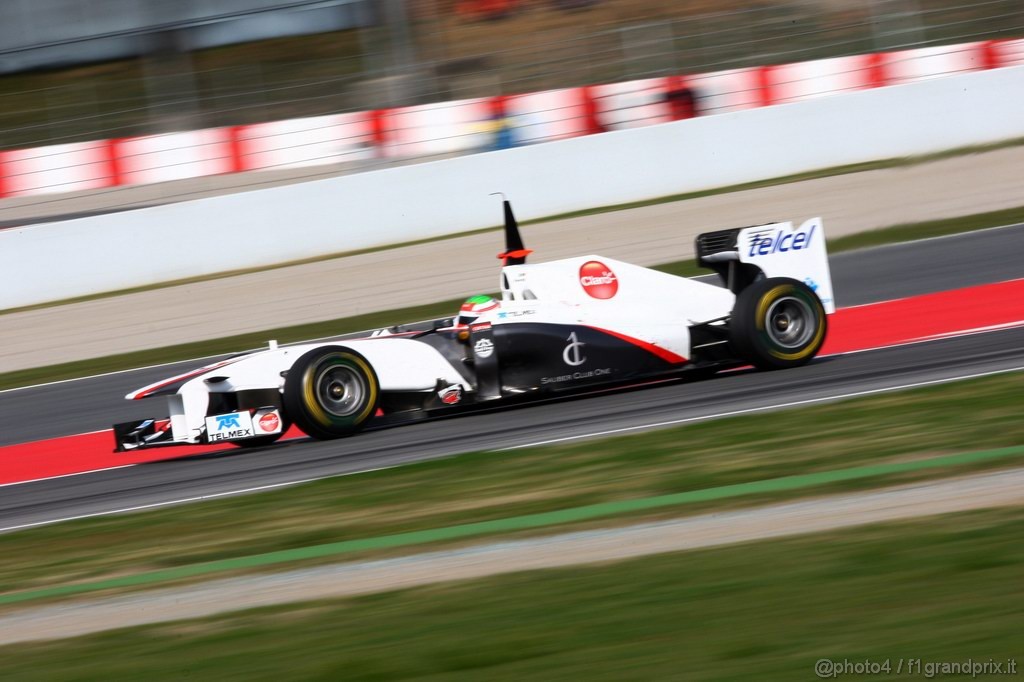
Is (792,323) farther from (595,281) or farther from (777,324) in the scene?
(595,281)

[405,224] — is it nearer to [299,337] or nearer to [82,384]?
[299,337]

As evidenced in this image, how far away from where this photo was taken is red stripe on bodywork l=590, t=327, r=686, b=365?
26.4 feet

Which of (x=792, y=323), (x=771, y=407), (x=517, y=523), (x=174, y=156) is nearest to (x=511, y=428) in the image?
(x=771, y=407)

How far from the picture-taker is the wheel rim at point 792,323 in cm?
837

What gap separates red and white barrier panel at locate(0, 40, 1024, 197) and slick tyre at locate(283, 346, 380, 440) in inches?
376

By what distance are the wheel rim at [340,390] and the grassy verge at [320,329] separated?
5.18 m

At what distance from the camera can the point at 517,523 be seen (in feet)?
18.1

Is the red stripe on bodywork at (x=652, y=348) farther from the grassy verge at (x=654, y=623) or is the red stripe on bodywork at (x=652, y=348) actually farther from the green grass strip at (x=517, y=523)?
the grassy verge at (x=654, y=623)

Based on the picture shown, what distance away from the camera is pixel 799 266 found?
28.1 ft

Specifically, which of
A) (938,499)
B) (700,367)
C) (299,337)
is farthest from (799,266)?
(299,337)

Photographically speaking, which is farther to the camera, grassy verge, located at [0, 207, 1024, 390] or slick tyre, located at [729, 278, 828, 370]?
grassy verge, located at [0, 207, 1024, 390]

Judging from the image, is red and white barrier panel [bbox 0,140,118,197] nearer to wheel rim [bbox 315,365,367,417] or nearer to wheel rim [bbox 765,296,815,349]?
wheel rim [bbox 315,365,367,417]

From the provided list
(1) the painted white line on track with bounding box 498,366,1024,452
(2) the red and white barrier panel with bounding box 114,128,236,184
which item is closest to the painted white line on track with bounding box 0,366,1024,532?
(1) the painted white line on track with bounding box 498,366,1024,452

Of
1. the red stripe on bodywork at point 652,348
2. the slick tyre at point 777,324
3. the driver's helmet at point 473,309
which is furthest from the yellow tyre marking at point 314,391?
the slick tyre at point 777,324
